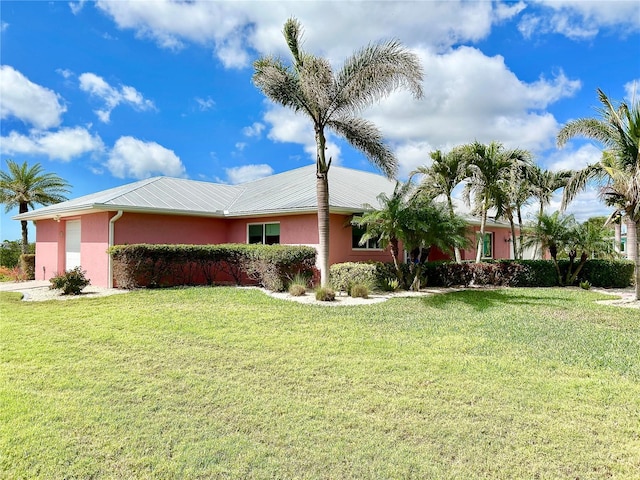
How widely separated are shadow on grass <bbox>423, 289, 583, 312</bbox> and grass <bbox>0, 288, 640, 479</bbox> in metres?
1.88

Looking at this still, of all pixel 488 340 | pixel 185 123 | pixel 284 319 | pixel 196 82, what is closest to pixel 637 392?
pixel 488 340

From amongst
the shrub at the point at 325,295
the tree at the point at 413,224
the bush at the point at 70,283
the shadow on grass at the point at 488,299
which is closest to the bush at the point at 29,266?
the bush at the point at 70,283

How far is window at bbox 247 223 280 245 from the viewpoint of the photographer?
16.6 metres

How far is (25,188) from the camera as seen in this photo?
23.8 meters

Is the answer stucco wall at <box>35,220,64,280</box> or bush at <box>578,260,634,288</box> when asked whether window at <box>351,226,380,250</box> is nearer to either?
bush at <box>578,260,634,288</box>

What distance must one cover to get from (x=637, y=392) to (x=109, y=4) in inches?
531

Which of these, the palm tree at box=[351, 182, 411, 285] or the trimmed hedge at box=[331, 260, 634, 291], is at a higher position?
the palm tree at box=[351, 182, 411, 285]

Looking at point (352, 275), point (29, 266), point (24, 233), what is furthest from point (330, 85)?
point (24, 233)

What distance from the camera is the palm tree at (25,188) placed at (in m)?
23.6

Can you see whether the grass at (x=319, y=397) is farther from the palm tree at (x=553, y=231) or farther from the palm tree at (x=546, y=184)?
the palm tree at (x=546, y=184)

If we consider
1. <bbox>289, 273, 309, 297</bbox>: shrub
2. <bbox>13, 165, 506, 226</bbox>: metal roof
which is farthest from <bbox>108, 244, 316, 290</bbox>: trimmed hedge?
<bbox>13, 165, 506, 226</bbox>: metal roof

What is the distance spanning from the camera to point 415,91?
1166 cm

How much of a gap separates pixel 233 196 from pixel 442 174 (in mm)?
10813

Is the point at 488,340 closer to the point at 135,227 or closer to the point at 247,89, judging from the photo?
the point at 247,89
